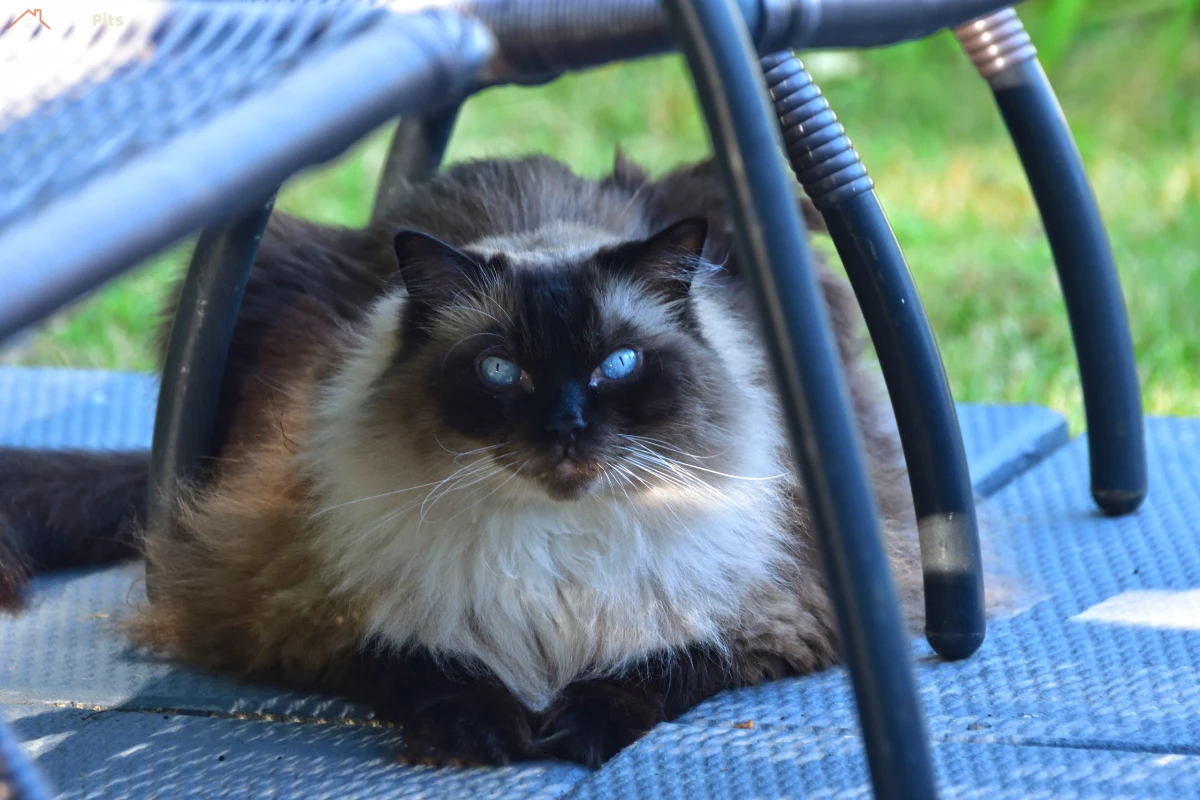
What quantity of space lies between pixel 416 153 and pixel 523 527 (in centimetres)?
94

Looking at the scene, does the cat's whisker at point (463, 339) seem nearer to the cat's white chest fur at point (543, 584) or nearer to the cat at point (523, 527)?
the cat at point (523, 527)

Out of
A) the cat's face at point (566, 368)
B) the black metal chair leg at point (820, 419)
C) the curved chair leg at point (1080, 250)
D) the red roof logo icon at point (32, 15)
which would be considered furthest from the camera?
the curved chair leg at point (1080, 250)

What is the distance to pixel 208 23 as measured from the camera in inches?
39.1

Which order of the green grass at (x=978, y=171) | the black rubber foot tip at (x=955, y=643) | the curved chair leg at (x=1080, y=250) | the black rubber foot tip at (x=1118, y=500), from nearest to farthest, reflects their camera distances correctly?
the black rubber foot tip at (x=955, y=643)
the curved chair leg at (x=1080, y=250)
the black rubber foot tip at (x=1118, y=500)
the green grass at (x=978, y=171)

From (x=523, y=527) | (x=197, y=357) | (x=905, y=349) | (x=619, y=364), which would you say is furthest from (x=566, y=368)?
(x=197, y=357)

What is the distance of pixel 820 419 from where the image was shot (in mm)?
873

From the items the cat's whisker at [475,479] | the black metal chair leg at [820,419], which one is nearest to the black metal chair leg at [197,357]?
the cat's whisker at [475,479]

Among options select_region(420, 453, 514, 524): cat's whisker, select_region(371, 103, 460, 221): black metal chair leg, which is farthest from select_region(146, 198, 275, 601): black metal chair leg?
select_region(371, 103, 460, 221): black metal chair leg

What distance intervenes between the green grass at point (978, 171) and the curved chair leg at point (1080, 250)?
0.86 m

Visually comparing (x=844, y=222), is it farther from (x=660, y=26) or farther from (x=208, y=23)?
(x=208, y=23)

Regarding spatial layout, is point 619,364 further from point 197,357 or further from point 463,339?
point 197,357

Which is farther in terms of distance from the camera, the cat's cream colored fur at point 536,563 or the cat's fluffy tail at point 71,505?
the cat's fluffy tail at point 71,505

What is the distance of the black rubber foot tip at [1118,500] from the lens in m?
2.00

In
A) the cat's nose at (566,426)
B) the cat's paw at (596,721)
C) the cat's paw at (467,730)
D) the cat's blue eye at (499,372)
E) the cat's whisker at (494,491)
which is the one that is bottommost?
the cat's paw at (596,721)
